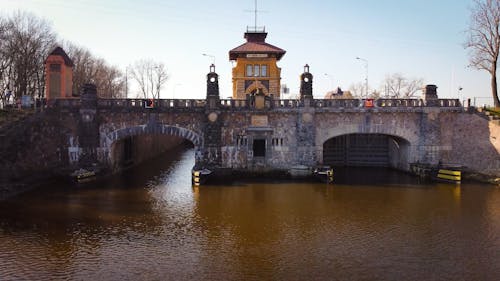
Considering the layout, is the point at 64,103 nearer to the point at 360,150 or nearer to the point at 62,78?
the point at 62,78

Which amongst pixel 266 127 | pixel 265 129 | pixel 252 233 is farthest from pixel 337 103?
pixel 252 233

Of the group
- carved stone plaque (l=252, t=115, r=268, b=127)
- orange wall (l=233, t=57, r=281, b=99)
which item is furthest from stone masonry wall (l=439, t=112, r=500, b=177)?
orange wall (l=233, t=57, r=281, b=99)

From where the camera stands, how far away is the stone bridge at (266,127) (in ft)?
122

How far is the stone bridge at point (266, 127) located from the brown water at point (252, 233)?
636 cm

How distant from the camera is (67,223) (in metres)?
21.7

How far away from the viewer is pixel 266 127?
38.7 m

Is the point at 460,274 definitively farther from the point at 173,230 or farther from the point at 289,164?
the point at 289,164

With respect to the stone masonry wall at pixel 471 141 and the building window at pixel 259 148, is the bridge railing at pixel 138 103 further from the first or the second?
the stone masonry wall at pixel 471 141

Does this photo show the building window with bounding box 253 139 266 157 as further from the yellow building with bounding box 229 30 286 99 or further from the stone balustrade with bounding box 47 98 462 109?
the yellow building with bounding box 229 30 286 99

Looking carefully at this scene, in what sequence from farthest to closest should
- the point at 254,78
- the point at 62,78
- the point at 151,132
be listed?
the point at 254,78
the point at 62,78
the point at 151,132

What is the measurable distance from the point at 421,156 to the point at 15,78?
2014 inches

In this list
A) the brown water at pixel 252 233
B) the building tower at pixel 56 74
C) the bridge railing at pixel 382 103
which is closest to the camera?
the brown water at pixel 252 233

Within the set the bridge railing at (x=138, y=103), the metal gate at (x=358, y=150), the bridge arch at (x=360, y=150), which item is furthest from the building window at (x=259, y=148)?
the metal gate at (x=358, y=150)

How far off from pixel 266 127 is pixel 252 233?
64.0ft
